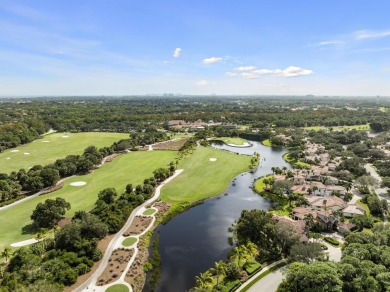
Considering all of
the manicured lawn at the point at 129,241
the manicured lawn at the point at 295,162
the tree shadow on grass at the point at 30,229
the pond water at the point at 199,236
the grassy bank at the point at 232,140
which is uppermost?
the grassy bank at the point at 232,140

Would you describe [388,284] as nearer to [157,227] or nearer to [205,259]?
[205,259]

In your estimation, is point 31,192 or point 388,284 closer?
point 388,284

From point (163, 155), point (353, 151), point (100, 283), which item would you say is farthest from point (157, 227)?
point (353, 151)

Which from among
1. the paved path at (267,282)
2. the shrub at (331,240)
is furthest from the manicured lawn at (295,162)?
the paved path at (267,282)

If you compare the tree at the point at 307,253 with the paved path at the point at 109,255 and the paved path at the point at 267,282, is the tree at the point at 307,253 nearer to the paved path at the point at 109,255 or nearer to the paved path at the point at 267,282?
the paved path at the point at 267,282

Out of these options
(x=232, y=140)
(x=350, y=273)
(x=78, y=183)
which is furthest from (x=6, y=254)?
(x=232, y=140)

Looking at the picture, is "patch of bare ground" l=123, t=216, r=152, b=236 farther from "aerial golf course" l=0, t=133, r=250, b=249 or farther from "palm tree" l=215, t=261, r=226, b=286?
"palm tree" l=215, t=261, r=226, b=286

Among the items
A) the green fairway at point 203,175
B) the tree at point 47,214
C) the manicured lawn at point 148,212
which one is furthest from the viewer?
the green fairway at point 203,175
